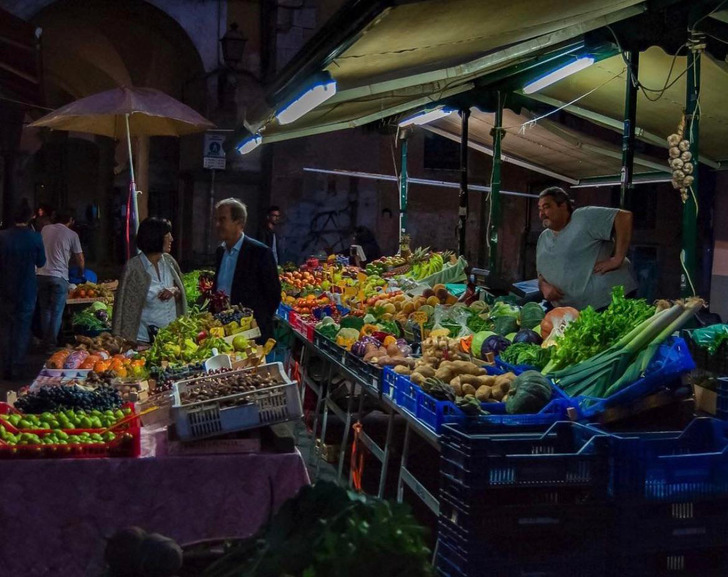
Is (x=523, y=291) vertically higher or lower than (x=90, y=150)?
lower

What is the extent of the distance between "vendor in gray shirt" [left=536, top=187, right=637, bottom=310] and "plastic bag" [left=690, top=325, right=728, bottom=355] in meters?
1.96

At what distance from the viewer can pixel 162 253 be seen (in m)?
7.13

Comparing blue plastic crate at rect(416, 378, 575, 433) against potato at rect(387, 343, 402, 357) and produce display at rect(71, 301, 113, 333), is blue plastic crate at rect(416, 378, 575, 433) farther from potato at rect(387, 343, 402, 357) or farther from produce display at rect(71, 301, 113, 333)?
produce display at rect(71, 301, 113, 333)

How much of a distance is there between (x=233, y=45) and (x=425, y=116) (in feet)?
30.2

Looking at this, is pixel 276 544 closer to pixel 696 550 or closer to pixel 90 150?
pixel 696 550

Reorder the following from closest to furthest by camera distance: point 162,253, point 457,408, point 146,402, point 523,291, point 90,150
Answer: point 457,408 → point 146,402 → point 162,253 → point 523,291 → point 90,150

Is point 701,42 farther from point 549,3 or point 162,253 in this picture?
point 162,253

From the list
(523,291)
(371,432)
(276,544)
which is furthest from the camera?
(371,432)

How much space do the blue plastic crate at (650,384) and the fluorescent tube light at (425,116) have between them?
681cm

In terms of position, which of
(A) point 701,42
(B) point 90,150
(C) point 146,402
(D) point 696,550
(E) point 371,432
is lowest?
(E) point 371,432

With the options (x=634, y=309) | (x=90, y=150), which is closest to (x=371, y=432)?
(x=634, y=309)

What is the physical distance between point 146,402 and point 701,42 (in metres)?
4.35

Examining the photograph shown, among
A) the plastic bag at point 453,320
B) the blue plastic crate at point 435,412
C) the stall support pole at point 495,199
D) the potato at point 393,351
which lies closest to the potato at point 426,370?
the blue plastic crate at point 435,412

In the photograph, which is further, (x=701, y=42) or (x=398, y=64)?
(x=398, y=64)
